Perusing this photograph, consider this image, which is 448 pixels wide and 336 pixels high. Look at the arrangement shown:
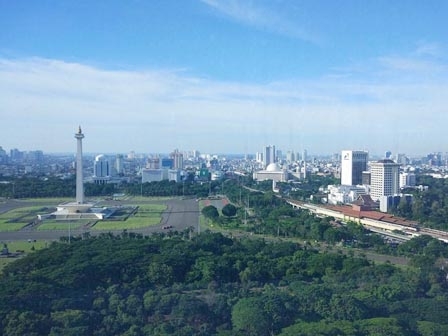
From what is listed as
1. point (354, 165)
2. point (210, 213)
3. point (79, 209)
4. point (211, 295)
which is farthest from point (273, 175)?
point (211, 295)

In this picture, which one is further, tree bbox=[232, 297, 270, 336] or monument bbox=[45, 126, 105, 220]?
monument bbox=[45, 126, 105, 220]

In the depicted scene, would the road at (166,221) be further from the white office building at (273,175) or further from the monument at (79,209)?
the white office building at (273,175)

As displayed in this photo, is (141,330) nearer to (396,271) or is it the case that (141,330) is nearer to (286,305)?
(286,305)

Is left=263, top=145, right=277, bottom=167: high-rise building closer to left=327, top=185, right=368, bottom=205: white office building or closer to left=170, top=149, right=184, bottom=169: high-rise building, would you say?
left=170, top=149, right=184, bottom=169: high-rise building

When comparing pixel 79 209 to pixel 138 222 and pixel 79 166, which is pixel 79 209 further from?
pixel 138 222

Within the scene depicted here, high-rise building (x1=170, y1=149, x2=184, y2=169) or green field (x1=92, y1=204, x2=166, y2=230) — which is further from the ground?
high-rise building (x1=170, y1=149, x2=184, y2=169)

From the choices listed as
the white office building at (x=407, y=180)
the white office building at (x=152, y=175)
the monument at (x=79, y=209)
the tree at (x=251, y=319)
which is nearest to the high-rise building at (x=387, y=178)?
the white office building at (x=407, y=180)

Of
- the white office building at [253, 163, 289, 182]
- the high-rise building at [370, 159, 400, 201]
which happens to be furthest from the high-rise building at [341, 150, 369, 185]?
the white office building at [253, 163, 289, 182]
